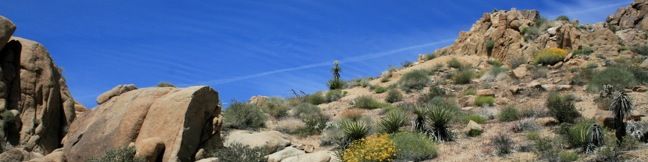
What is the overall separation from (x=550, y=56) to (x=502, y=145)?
1973 centimetres

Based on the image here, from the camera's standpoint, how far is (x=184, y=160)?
14797 mm

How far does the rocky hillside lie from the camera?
14859 millimetres

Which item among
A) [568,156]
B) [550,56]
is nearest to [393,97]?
[550,56]

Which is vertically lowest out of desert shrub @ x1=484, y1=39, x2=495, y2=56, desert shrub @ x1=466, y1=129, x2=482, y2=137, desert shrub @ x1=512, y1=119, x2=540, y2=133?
desert shrub @ x1=466, y1=129, x2=482, y2=137

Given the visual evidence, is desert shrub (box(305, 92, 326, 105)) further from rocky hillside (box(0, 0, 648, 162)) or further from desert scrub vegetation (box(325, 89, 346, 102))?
rocky hillside (box(0, 0, 648, 162))

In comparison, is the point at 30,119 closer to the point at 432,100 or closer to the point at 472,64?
the point at 432,100

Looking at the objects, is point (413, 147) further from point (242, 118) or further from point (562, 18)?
point (562, 18)

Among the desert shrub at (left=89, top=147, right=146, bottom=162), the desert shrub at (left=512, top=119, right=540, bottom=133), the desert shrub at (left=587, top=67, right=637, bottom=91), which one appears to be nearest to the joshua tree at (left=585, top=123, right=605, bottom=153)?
the desert shrub at (left=512, top=119, right=540, bottom=133)

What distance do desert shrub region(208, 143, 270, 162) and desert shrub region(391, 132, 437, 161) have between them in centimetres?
363

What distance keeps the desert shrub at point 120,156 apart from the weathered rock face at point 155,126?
0.90 feet

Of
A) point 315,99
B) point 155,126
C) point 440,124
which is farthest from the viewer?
point 315,99

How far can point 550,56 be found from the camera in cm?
3362

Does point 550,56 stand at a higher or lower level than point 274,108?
higher

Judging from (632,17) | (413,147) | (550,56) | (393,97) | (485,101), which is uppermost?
(632,17)
